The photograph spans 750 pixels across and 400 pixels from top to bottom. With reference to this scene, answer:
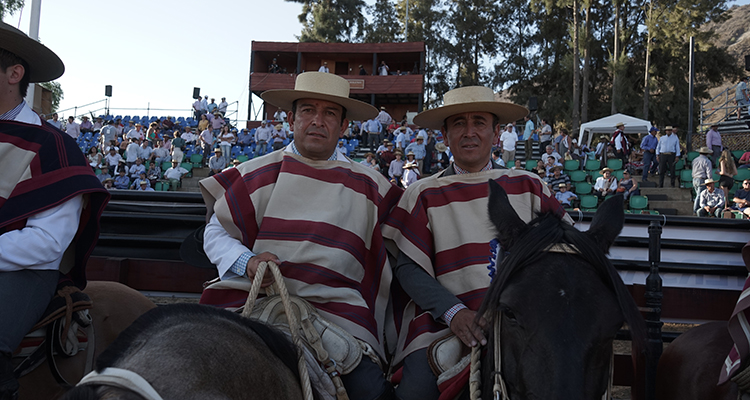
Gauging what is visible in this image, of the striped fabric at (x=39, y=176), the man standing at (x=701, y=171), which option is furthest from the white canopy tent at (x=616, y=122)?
the striped fabric at (x=39, y=176)

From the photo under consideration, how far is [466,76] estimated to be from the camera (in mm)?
46750

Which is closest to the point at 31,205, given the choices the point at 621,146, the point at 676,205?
the point at 676,205

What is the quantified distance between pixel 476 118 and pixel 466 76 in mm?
45252

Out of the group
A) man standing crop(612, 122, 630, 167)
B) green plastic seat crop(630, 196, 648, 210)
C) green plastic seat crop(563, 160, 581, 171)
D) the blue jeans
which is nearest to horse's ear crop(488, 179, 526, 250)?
the blue jeans

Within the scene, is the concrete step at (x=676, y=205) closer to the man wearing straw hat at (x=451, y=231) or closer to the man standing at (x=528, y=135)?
the man standing at (x=528, y=135)

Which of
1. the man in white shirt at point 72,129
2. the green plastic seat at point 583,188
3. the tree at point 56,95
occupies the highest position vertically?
the tree at point 56,95

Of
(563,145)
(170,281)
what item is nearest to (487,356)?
(170,281)

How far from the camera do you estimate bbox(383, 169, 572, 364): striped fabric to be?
2.89 m

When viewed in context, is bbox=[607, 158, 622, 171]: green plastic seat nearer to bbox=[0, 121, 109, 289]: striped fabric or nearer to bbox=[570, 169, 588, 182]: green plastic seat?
bbox=[570, 169, 588, 182]: green plastic seat

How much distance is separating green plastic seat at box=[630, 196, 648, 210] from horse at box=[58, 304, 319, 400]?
1470cm

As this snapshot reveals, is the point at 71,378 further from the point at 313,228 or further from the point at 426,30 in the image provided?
the point at 426,30

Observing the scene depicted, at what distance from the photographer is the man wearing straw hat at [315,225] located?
2812mm

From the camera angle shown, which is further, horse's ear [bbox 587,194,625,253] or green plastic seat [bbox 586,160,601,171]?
green plastic seat [bbox 586,160,601,171]

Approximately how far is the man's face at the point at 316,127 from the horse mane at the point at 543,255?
147 centimetres
